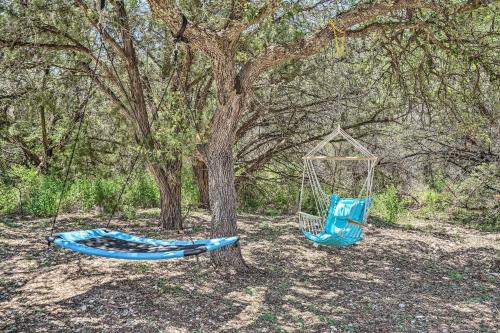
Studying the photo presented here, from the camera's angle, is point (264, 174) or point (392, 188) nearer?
point (392, 188)

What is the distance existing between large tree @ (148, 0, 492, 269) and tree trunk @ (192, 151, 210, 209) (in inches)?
128

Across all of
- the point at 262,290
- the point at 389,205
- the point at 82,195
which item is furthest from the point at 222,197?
the point at 389,205

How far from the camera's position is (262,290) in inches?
132

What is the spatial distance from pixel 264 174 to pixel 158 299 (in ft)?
15.6

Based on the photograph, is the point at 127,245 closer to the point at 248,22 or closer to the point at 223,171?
the point at 223,171

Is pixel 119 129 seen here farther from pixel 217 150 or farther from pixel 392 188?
pixel 392 188

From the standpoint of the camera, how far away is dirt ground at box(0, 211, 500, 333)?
2.75 m

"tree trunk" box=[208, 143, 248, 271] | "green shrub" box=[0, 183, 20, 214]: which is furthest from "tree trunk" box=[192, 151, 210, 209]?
"tree trunk" box=[208, 143, 248, 271]

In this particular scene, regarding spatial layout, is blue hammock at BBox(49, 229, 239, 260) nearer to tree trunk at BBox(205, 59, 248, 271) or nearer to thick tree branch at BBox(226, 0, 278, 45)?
tree trunk at BBox(205, 59, 248, 271)

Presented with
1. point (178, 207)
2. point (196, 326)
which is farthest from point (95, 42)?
point (196, 326)

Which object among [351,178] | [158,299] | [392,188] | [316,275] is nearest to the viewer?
[158,299]

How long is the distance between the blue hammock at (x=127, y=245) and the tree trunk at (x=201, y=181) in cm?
337

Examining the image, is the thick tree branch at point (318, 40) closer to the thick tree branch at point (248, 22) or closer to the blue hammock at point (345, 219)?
the thick tree branch at point (248, 22)

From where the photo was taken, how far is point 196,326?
8.80 feet
